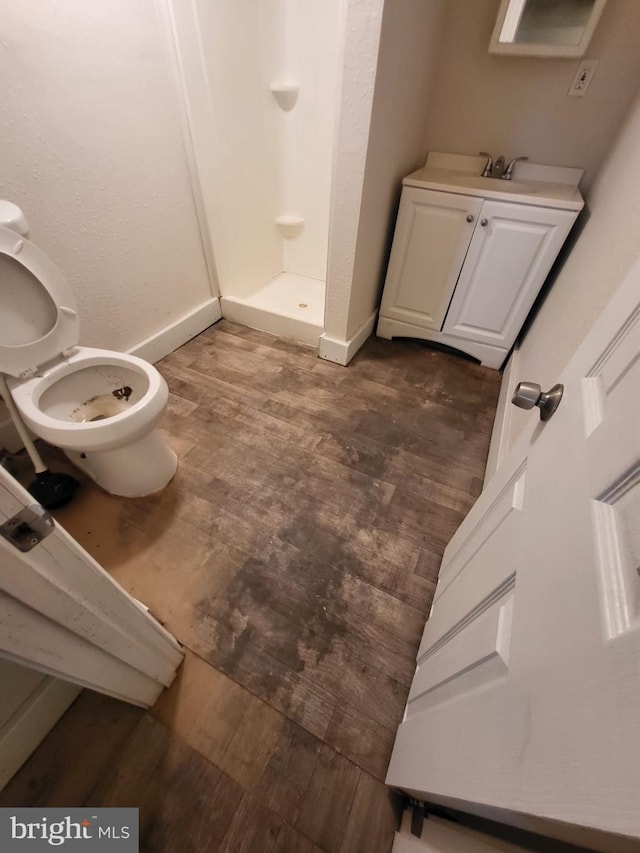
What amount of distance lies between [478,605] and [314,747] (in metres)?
0.60

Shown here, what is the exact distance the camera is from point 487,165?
5.95ft

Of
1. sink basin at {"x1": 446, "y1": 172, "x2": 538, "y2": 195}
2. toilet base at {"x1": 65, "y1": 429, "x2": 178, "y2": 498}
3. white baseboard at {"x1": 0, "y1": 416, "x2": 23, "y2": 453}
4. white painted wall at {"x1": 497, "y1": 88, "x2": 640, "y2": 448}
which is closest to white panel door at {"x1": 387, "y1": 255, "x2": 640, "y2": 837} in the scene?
white painted wall at {"x1": 497, "y1": 88, "x2": 640, "y2": 448}

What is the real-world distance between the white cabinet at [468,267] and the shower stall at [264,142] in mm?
531

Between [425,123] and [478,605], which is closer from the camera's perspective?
[478,605]

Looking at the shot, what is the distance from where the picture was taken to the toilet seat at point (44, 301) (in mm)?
1046

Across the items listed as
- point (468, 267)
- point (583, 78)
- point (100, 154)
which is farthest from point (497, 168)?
point (100, 154)

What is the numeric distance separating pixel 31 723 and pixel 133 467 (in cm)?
70

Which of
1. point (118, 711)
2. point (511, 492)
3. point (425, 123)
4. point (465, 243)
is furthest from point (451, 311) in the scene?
point (118, 711)

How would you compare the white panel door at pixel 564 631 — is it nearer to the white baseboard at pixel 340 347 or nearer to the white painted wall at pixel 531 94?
the white baseboard at pixel 340 347

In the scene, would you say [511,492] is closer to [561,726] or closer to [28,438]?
[561,726]

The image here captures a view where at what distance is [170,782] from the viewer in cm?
80

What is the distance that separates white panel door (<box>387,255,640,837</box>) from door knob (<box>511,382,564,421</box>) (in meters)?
0.02

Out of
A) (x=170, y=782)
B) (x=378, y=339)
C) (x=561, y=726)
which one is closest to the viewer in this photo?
(x=561, y=726)

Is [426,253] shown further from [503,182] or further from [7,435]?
[7,435]
